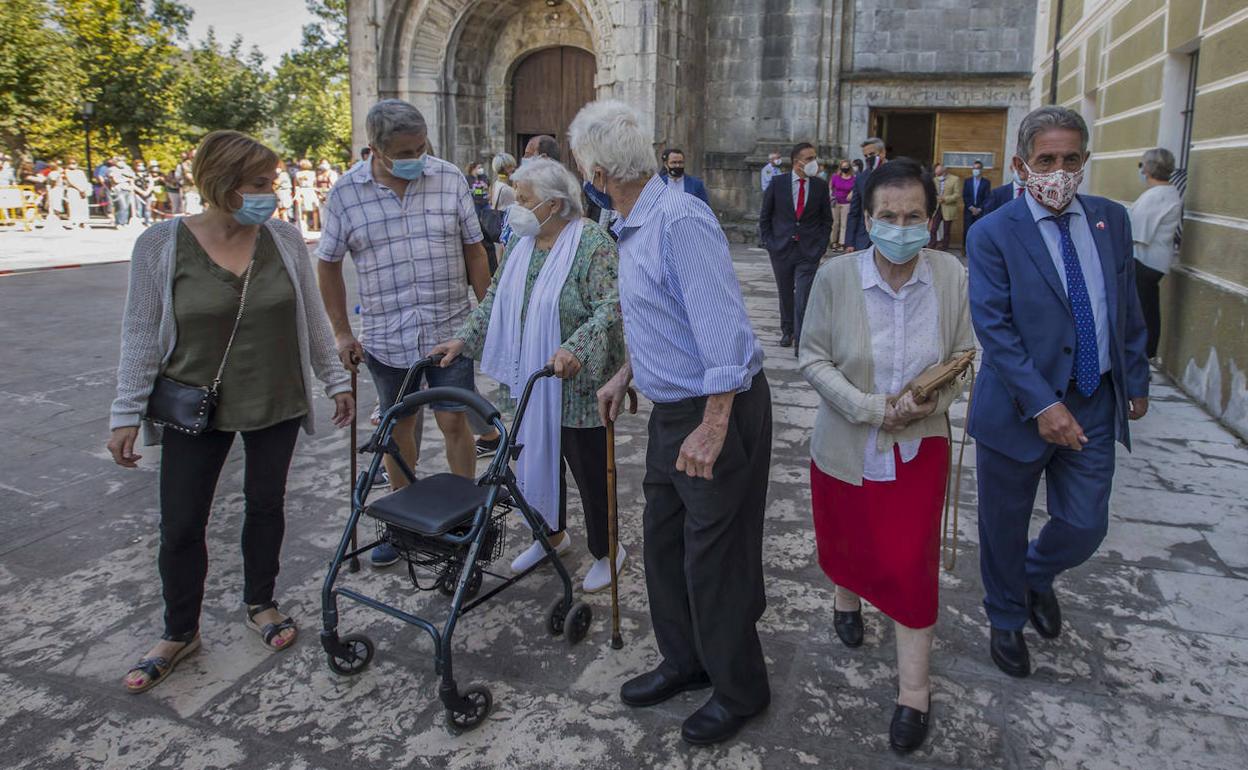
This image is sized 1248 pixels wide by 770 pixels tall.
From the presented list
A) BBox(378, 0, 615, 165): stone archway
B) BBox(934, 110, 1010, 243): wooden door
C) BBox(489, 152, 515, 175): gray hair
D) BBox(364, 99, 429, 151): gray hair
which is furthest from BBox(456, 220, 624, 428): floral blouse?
BBox(934, 110, 1010, 243): wooden door

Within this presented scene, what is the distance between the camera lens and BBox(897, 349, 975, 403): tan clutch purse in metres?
2.61

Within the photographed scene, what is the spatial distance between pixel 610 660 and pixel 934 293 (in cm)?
166

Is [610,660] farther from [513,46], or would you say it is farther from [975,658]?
[513,46]

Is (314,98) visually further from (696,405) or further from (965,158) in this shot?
(696,405)

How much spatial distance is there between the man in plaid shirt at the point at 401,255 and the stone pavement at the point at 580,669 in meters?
0.87

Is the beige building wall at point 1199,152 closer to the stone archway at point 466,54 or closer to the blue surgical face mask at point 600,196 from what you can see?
the blue surgical face mask at point 600,196

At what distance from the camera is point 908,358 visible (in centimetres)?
277

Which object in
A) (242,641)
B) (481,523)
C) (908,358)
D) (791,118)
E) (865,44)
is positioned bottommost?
(242,641)

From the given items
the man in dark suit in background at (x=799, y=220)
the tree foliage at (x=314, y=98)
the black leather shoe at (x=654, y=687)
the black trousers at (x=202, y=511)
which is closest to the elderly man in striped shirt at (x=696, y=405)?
the black leather shoe at (x=654, y=687)

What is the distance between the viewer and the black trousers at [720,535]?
263cm

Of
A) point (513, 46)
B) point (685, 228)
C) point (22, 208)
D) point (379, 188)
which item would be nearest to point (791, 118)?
point (513, 46)

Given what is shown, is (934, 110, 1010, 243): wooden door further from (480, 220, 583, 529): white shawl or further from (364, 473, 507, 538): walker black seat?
(364, 473, 507, 538): walker black seat

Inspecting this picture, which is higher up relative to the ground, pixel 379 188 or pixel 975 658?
pixel 379 188

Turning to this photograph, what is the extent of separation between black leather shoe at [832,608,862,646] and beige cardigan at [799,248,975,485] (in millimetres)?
738
